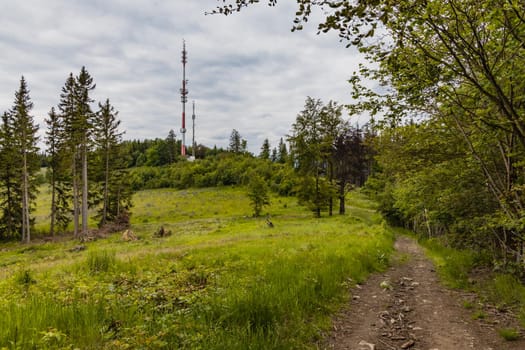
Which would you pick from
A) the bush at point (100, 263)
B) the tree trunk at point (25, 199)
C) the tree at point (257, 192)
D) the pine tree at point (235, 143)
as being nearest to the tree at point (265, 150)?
the pine tree at point (235, 143)

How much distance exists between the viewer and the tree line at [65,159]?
31.6m

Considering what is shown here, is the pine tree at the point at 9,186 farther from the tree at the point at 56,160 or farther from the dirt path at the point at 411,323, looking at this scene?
the dirt path at the point at 411,323

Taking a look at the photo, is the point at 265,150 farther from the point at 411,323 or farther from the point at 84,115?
the point at 411,323

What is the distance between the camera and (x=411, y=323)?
6047 mm

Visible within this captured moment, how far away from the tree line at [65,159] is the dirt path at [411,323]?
105 feet

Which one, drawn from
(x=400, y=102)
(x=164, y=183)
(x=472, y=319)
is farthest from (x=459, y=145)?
(x=164, y=183)

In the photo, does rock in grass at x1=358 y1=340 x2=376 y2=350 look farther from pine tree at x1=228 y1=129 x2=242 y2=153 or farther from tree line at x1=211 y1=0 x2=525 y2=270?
pine tree at x1=228 y1=129 x2=242 y2=153

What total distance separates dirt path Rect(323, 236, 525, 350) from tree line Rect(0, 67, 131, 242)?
32125mm

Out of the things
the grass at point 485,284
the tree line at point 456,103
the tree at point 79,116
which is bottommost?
the grass at point 485,284

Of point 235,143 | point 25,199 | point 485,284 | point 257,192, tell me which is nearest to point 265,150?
point 235,143

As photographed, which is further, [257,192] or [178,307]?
[257,192]

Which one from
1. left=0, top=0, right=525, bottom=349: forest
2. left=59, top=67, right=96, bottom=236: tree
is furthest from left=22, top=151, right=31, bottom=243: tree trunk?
left=0, top=0, right=525, bottom=349: forest

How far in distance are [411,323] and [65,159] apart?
40.7 meters

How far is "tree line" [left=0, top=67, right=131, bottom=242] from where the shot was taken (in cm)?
3161
